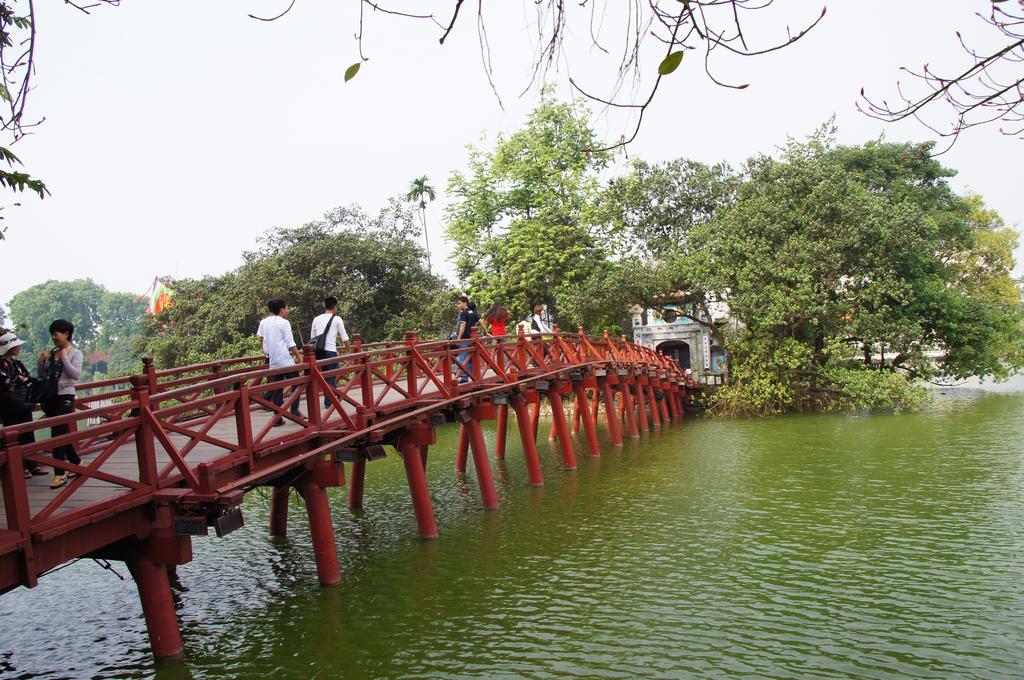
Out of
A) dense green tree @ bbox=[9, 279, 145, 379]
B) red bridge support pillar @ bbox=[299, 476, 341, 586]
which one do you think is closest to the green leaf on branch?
red bridge support pillar @ bbox=[299, 476, 341, 586]

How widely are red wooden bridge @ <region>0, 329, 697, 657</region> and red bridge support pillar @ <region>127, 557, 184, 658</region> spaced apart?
1 centimetres

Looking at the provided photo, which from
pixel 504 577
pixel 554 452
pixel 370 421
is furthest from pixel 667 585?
pixel 554 452

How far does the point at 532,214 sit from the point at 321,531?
98.3 ft

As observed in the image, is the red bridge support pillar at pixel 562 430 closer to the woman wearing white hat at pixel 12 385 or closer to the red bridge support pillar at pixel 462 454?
the red bridge support pillar at pixel 462 454

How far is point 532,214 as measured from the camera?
38594 millimetres

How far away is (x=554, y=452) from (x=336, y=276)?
1612 centimetres

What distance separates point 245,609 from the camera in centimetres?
941

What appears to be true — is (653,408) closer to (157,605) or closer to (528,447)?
(528,447)

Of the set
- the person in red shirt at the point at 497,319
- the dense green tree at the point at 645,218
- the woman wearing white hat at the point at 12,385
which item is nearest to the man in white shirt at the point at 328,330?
the woman wearing white hat at the point at 12,385

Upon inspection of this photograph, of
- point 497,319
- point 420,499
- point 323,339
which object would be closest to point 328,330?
point 323,339

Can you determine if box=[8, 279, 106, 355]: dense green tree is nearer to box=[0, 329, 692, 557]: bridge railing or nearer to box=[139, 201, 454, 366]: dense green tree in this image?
box=[139, 201, 454, 366]: dense green tree

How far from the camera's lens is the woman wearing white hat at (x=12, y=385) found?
7.88 metres

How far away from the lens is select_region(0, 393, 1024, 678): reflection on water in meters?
7.72

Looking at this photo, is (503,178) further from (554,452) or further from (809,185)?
(554,452)
